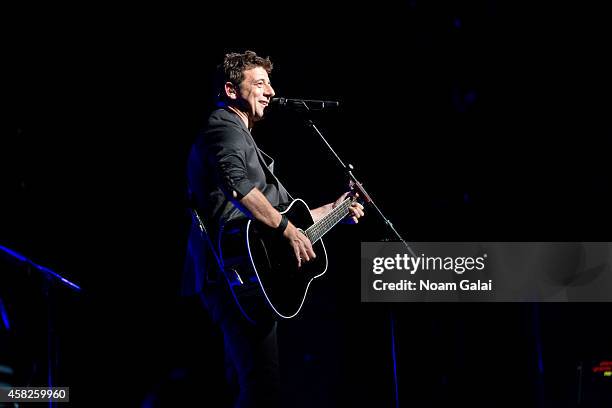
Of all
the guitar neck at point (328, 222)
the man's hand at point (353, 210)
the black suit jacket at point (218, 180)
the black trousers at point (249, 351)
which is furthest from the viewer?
the man's hand at point (353, 210)

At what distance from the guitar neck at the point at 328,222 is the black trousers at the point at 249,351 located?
0.47m

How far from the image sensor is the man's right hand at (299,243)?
2.40 metres

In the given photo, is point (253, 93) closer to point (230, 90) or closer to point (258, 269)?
point (230, 90)

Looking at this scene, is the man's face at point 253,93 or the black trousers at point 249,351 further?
the man's face at point 253,93

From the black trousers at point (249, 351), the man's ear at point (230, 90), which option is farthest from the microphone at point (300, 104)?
the black trousers at point (249, 351)

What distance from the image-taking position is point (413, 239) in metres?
4.15

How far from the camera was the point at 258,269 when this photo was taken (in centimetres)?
229

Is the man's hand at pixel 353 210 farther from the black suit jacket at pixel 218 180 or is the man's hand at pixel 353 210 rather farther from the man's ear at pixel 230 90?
the man's ear at pixel 230 90

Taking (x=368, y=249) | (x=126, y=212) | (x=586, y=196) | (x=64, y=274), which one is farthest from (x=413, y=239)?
(x=64, y=274)

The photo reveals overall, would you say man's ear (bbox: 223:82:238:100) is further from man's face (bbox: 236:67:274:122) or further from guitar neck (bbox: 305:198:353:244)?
guitar neck (bbox: 305:198:353:244)

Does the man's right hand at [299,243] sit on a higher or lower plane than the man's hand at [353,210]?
lower

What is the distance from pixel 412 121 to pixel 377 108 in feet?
0.80

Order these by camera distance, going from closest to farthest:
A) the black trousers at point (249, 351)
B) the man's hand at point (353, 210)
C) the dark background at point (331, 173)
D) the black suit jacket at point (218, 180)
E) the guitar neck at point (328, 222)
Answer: the black trousers at point (249, 351)
the black suit jacket at point (218, 180)
the guitar neck at point (328, 222)
the man's hand at point (353, 210)
the dark background at point (331, 173)

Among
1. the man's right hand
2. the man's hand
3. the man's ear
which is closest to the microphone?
the man's ear
